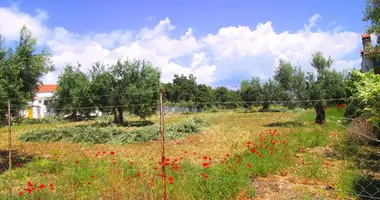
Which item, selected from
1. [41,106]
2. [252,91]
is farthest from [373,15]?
[252,91]

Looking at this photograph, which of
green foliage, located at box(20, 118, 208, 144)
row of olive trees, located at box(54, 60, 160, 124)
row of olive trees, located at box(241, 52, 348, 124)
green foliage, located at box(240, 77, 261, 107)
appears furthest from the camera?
green foliage, located at box(240, 77, 261, 107)

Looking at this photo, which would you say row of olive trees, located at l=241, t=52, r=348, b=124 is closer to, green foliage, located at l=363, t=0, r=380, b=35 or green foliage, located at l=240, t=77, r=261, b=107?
green foliage, located at l=363, t=0, r=380, b=35

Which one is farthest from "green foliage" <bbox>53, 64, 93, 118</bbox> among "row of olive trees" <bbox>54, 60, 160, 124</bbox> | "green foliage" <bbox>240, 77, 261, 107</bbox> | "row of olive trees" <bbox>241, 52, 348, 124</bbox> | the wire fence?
"green foliage" <bbox>240, 77, 261, 107</bbox>

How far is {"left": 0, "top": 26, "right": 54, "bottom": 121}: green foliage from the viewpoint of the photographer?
30.5 ft

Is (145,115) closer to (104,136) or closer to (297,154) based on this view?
(104,136)

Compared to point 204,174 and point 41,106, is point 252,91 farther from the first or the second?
point 204,174

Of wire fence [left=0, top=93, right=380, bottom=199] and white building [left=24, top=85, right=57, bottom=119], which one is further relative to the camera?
white building [left=24, top=85, right=57, bottom=119]

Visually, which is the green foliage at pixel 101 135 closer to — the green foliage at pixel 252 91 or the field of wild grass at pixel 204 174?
the field of wild grass at pixel 204 174

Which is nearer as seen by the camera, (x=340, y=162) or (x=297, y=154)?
(x=340, y=162)

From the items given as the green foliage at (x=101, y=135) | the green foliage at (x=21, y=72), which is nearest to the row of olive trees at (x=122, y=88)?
the green foliage at (x=101, y=135)

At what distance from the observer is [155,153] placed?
34.6 ft

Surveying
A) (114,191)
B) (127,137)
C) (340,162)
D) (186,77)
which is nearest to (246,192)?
(114,191)

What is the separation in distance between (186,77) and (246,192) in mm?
62571

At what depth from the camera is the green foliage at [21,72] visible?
929 cm
